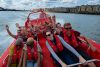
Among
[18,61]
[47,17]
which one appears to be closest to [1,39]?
[47,17]

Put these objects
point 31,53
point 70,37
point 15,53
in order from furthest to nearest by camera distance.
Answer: point 70,37
point 15,53
point 31,53

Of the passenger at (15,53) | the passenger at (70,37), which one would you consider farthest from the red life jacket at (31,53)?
the passenger at (70,37)

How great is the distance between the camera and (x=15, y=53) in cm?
481

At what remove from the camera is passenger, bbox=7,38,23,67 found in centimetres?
467

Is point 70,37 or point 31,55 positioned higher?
point 70,37

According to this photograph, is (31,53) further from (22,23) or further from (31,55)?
(22,23)

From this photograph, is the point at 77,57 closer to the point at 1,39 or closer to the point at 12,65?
the point at 12,65

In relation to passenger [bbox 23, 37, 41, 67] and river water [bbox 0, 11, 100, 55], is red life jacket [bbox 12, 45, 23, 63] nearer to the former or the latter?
passenger [bbox 23, 37, 41, 67]

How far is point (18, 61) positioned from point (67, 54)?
897mm

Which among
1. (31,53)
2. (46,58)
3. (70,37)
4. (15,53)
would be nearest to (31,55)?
(31,53)

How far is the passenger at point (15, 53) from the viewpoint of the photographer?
4.67m

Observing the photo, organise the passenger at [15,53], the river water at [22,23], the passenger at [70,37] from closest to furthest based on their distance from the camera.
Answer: the passenger at [15,53]
the passenger at [70,37]
the river water at [22,23]

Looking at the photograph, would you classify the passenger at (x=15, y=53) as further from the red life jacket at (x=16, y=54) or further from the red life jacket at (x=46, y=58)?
the red life jacket at (x=46, y=58)

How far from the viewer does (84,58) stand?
480 cm
